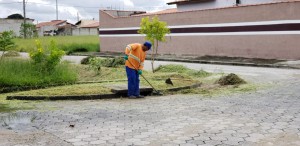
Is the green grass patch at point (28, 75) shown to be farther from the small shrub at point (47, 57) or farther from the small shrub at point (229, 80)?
the small shrub at point (229, 80)

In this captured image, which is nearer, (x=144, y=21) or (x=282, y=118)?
(x=282, y=118)

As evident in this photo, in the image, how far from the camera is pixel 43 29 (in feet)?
286

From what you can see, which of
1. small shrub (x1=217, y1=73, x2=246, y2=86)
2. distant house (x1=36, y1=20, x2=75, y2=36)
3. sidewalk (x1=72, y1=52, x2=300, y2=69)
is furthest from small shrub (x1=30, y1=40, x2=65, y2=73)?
distant house (x1=36, y1=20, x2=75, y2=36)

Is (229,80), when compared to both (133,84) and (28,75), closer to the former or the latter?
(133,84)

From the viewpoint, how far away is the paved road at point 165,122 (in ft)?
17.9

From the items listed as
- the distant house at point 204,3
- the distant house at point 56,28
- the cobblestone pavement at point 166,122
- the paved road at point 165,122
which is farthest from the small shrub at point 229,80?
the distant house at point 56,28

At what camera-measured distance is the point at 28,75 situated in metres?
11.9

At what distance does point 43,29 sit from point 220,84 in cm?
8036

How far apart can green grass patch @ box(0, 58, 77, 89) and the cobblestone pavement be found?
306cm

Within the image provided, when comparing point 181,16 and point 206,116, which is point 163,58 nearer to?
point 181,16

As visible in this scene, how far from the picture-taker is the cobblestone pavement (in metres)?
5.43

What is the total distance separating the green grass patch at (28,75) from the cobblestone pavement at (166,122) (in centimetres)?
306

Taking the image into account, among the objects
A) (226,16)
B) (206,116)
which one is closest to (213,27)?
(226,16)

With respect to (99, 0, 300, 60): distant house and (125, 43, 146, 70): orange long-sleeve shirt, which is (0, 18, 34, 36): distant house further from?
(125, 43, 146, 70): orange long-sleeve shirt
